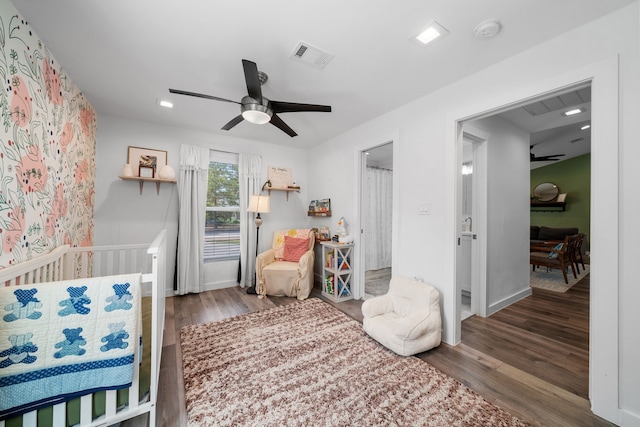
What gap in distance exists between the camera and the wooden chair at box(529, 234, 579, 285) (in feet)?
14.3

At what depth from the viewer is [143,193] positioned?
3389 mm

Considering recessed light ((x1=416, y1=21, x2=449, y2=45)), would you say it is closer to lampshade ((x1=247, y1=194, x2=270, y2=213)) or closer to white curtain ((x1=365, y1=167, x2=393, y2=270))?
lampshade ((x1=247, y1=194, x2=270, y2=213))

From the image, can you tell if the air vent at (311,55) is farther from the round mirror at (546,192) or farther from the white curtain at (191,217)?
the round mirror at (546,192)

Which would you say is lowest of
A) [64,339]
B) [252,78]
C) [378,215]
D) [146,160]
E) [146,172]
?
[64,339]

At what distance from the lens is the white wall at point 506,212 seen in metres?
2.95

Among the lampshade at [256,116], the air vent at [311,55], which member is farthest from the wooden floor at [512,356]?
the air vent at [311,55]

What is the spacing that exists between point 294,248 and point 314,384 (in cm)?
229

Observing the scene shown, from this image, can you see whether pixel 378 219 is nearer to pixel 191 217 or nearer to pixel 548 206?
pixel 191 217

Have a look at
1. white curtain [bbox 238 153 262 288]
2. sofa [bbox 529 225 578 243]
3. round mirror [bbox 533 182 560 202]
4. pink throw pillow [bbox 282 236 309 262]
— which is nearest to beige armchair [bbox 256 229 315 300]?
pink throw pillow [bbox 282 236 309 262]

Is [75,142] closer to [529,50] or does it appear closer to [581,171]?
[529,50]

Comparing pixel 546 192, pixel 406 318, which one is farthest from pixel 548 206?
pixel 406 318

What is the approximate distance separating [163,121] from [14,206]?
223cm

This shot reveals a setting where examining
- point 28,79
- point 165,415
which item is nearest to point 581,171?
point 165,415

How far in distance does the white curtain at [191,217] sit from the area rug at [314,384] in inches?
50.1
